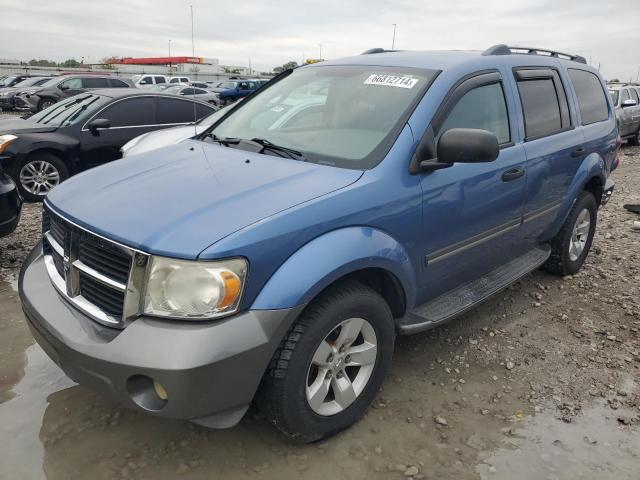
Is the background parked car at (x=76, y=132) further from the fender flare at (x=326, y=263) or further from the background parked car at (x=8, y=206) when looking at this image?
the fender flare at (x=326, y=263)

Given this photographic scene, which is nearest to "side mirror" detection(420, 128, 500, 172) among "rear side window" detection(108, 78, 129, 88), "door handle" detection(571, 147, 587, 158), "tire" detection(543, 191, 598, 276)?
"door handle" detection(571, 147, 587, 158)

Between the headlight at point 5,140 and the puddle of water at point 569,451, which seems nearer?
the puddle of water at point 569,451

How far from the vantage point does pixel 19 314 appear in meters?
3.71

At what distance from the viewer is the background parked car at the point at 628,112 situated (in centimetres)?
1317

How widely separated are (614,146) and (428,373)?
307 cm

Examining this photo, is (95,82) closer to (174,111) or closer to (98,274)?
(174,111)

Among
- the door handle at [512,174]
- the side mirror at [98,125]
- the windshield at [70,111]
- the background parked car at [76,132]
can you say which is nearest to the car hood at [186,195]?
the door handle at [512,174]

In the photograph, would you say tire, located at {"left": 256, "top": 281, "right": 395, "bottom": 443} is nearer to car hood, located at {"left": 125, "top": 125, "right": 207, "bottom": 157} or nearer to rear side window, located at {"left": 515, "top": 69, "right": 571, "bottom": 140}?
rear side window, located at {"left": 515, "top": 69, "right": 571, "bottom": 140}

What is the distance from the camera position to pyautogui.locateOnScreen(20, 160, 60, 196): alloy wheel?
6.69 metres

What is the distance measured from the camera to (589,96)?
441 centimetres

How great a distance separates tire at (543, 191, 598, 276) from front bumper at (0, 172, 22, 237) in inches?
180

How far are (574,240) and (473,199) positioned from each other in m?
2.12

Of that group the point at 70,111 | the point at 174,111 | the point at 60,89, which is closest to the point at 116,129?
the point at 70,111

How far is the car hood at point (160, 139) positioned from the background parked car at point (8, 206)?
1827mm
